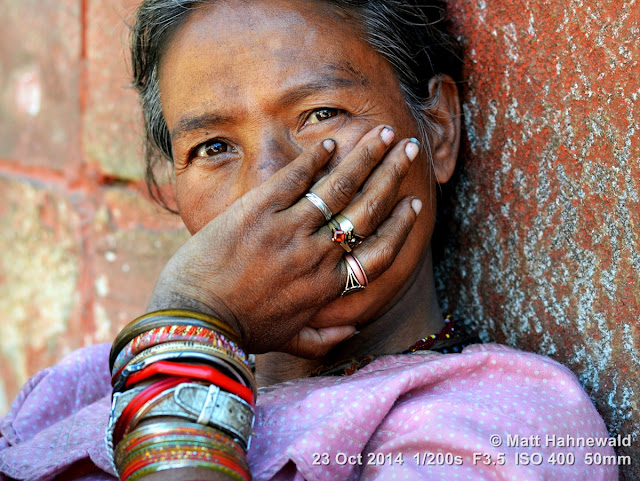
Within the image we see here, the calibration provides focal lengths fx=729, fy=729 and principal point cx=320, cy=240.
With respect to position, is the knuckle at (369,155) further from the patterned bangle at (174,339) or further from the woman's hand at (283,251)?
the patterned bangle at (174,339)

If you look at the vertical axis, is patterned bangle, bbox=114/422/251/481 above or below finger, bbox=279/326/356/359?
above

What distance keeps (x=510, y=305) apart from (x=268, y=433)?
78 centimetres

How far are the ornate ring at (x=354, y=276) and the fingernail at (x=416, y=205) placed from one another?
20cm

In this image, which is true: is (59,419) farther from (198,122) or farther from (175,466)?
(175,466)

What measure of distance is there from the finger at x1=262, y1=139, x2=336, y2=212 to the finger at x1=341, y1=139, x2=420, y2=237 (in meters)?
0.11

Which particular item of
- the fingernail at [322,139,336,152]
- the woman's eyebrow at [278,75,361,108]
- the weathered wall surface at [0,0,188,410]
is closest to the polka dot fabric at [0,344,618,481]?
the fingernail at [322,139,336,152]

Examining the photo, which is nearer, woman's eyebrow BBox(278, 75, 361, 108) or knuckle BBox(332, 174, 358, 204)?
knuckle BBox(332, 174, 358, 204)

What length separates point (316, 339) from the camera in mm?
1656

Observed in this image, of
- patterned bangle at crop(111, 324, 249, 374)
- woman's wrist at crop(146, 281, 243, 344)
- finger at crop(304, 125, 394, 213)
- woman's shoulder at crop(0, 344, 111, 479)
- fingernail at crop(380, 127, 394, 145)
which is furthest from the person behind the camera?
woman's shoulder at crop(0, 344, 111, 479)

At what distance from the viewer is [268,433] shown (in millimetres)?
1498

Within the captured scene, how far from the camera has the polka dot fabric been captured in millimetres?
1306

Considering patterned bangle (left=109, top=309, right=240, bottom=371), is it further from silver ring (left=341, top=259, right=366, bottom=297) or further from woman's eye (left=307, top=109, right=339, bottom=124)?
woman's eye (left=307, top=109, right=339, bottom=124)

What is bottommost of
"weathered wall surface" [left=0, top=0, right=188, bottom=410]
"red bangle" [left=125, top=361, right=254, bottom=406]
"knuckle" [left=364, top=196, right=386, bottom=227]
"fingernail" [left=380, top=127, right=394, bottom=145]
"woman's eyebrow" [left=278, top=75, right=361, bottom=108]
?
"weathered wall surface" [left=0, top=0, right=188, bottom=410]

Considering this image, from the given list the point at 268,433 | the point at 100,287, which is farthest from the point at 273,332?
the point at 100,287
